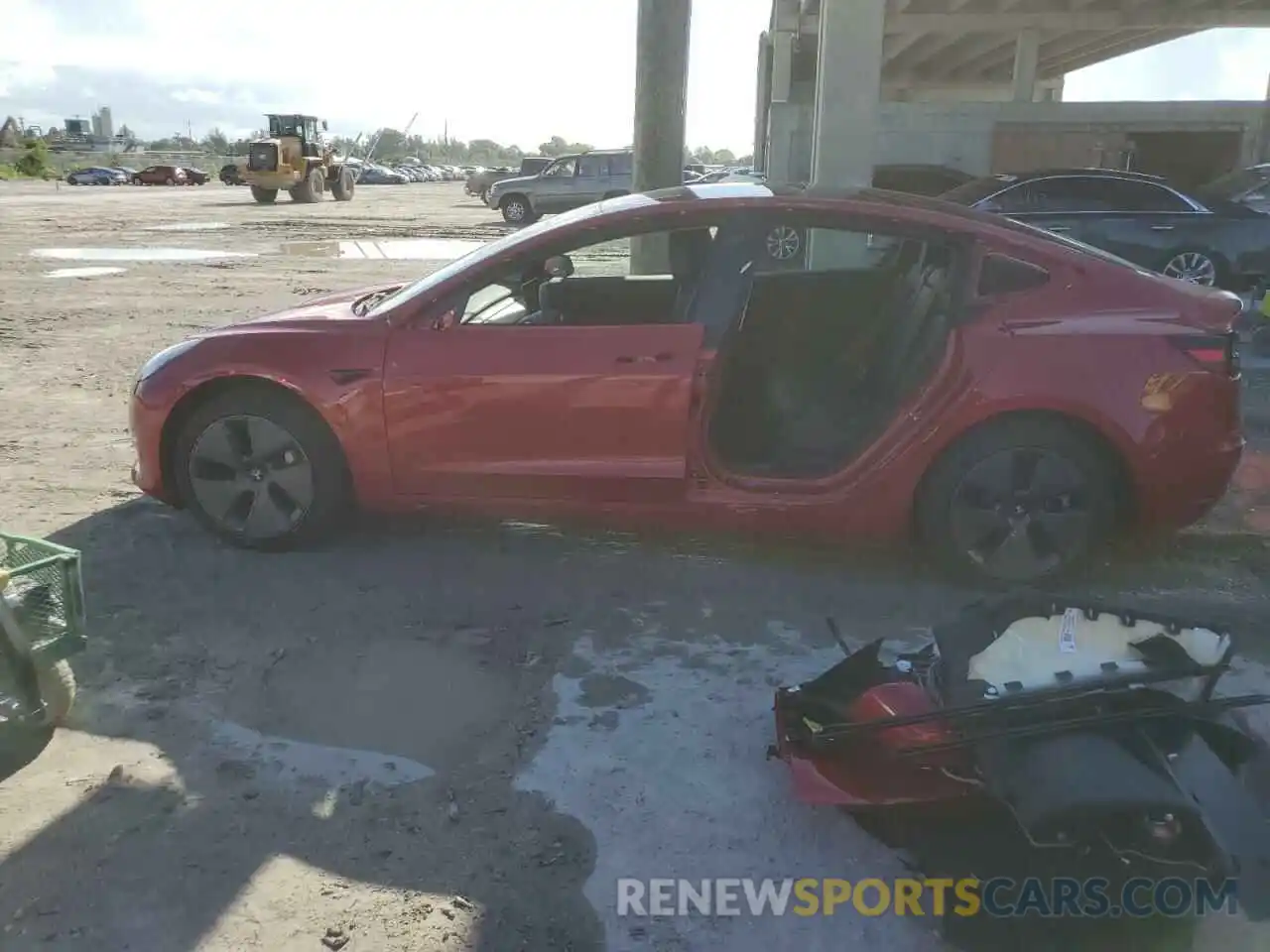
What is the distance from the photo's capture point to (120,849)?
102 inches

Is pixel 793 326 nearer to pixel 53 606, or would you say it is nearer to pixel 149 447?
pixel 149 447

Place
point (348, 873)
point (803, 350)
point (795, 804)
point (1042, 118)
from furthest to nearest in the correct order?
1. point (1042, 118)
2. point (803, 350)
3. point (795, 804)
4. point (348, 873)

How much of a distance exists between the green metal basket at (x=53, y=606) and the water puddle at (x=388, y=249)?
13176 millimetres

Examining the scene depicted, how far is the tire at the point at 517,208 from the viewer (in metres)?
25.9

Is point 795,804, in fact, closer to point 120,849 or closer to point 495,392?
point 120,849

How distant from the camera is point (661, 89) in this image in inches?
380

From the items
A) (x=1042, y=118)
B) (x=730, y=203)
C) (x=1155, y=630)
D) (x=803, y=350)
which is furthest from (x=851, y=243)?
(x=1042, y=118)

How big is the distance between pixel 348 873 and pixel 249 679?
1.10 metres

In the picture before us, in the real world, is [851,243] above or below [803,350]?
above

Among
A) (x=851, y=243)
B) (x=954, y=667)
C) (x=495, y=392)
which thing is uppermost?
(x=851, y=243)

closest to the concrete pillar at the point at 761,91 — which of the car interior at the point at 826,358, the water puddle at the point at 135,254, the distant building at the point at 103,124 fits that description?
the water puddle at the point at 135,254

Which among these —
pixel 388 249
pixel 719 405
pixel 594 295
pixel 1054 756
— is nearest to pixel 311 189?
pixel 388 249

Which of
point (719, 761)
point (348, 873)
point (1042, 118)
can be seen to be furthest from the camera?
point (1042, 118)

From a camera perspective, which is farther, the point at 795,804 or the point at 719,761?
the point at 719,761
